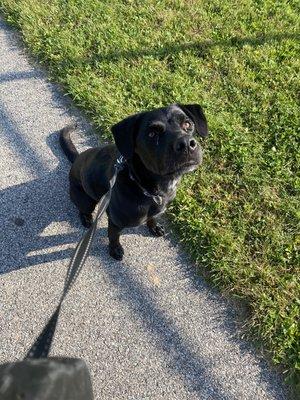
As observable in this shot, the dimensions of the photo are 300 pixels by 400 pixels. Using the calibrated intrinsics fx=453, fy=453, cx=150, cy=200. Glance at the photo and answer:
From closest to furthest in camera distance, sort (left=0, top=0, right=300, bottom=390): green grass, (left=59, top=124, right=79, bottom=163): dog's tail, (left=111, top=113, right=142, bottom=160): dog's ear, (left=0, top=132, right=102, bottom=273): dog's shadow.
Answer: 1. (left=111, top=113, right=142, bottom=160): dog's ear
2. (left=0, top=0, right=300, bottom=390): green grass
3. (left=0, top=132, right=102, bottom=273): dog's shadow
4. (left=59, top=124, right=79, bottom=163): dog's tail

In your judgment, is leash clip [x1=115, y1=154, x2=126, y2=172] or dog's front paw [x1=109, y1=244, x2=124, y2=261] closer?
leash clip [x1=115, y1=154, x2=126, y2=172]

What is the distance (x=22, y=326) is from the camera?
10.8 ft

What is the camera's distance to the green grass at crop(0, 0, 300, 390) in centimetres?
349

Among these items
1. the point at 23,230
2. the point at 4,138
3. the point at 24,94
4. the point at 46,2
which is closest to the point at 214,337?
the point at 23,230

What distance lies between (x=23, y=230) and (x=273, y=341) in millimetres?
2166

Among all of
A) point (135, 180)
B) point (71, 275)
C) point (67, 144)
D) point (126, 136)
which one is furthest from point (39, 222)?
point (71, 275)

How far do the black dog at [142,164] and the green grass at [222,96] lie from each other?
0.71 meters

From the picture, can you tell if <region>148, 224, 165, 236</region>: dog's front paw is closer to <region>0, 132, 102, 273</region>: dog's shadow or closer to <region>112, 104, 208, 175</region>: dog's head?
<region>0, 132, 102, 273</region>: dog's shadow

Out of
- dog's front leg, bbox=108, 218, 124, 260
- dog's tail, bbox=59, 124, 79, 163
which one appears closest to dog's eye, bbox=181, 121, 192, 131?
dog's front leg, bbox=108, 218, 124, 260

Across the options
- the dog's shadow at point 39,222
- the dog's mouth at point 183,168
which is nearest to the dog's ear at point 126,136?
the dog's mouth at point 183,168

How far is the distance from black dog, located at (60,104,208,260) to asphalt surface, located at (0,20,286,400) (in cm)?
29

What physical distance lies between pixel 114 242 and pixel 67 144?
1.12 meters

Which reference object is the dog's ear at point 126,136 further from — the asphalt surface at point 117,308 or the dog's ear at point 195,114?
the asphalt surface at point 117,308

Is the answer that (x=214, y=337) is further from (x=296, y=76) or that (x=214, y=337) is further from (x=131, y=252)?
(x=296, y=76)
